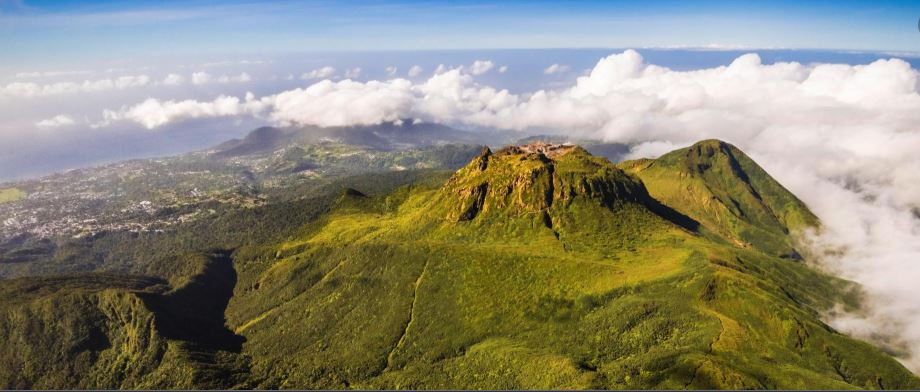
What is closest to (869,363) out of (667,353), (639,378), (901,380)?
(901,380)

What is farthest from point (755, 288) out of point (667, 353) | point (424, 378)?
point (424, 378)

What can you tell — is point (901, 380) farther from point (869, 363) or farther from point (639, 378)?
point (639, 378)

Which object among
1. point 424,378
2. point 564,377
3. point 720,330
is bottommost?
point 424,378

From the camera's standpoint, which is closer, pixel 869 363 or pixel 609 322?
pixel 869 363

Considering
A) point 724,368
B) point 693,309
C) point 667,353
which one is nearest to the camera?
point 724,368

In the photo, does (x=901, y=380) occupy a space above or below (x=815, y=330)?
below

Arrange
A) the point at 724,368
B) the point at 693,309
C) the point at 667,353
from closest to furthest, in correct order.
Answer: the point at 724,368
the point at 667,353
the point at 693,309

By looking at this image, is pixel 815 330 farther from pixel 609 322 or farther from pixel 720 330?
pixel 609 322

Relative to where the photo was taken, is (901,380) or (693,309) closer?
(901,380)
